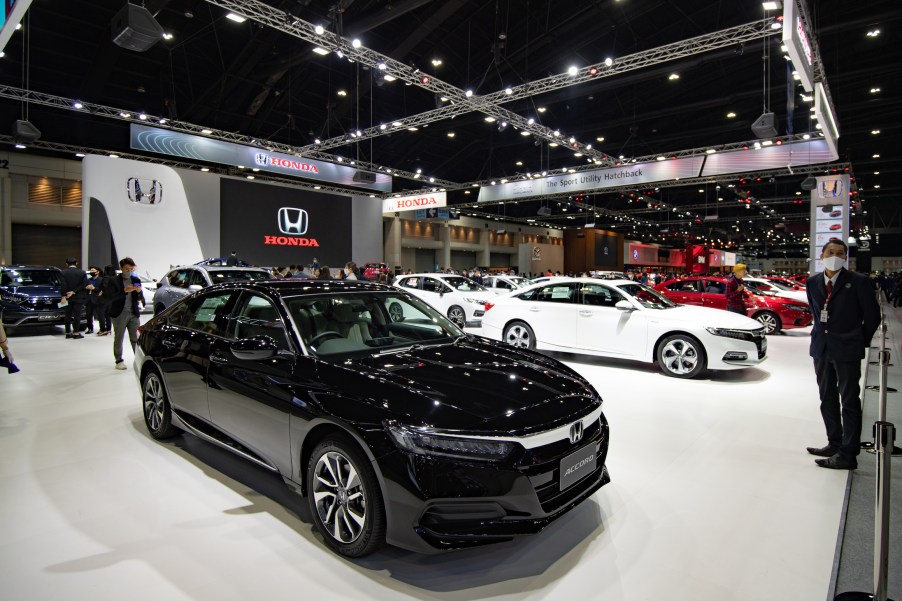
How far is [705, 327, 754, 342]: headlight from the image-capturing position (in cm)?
620

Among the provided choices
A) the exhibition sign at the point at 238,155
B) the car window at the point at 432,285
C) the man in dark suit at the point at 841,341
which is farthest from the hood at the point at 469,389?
the exhibition sign at the point at 238,155

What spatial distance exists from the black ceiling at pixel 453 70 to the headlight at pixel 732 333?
8823 millimetres

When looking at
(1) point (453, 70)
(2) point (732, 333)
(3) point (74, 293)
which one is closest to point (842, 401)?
(2) point (732, 333)

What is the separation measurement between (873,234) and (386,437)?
170 feet

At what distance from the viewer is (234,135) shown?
54.5 feet

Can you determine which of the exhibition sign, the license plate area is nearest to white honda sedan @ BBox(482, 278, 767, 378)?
the license plate area

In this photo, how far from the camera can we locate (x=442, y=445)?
2100 mm

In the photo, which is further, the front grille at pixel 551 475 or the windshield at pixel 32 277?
the windshield at pixel 32 277

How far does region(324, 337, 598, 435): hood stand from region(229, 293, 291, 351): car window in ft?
1.79

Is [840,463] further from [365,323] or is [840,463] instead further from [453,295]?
[453,295]

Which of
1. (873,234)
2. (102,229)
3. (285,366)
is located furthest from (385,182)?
(873,234)

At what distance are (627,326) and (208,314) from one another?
17.7ft

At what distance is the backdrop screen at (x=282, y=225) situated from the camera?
19.5 m

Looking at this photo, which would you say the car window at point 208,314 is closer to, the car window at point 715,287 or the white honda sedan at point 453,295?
the white honda sedan at point 453,295
